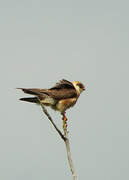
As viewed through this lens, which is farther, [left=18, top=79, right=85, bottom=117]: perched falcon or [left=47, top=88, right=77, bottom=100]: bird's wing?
[left=47, top=88, right=77, bottom=100]: bird's wing

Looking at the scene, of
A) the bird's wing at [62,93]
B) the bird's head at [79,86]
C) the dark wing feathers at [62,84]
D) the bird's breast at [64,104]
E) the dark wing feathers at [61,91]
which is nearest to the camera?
the dark wing feathers at [61,91]

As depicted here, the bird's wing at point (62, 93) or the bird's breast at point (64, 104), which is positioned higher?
the bird's wing at point (62, 93)

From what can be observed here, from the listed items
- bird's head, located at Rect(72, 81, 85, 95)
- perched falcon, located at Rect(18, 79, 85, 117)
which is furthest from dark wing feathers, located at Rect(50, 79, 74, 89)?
bird's head, located at Rect(72, 81, 85, 95)

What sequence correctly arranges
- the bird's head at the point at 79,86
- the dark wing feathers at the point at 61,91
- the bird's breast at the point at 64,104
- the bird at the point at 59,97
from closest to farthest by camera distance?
the bird at the point at 59,97
the dark wing feathers at the point at 61,91
the bird's breast at the point at 64,104
the bird's head at the point at 79,86

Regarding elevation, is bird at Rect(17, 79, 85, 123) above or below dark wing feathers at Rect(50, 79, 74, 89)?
below

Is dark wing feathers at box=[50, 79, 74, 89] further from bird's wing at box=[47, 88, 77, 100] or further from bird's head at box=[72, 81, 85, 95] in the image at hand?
bird's head at box=[72, 81, 85, 95]

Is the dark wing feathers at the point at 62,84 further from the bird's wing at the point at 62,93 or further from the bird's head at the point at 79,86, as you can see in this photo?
the bird's head at the point at 79,86

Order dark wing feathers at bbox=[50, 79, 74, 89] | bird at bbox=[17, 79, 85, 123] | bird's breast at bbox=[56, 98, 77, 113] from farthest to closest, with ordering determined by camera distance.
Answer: dark wing feathers at bbox=[50, 79, 74, 89] → bird's breast at bbox=[56, 98, 77, 113] → bird at bbox=[17, 79, 85, 123]

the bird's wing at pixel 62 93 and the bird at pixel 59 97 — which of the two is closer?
the bird at pixel 59 97

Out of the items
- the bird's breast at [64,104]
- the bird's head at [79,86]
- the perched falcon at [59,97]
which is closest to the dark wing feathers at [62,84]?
the perched falcon at [59,97]

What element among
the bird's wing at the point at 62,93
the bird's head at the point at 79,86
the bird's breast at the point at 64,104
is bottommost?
the bird's breast at the point at 64,104

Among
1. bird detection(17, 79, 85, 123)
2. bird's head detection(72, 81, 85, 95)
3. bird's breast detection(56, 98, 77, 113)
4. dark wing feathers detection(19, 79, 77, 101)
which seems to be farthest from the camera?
bird's head detection(72, 81, 85, 95)

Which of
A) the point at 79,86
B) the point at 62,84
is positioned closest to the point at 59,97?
the point at 62,84

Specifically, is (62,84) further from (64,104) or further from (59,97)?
(64,104)
